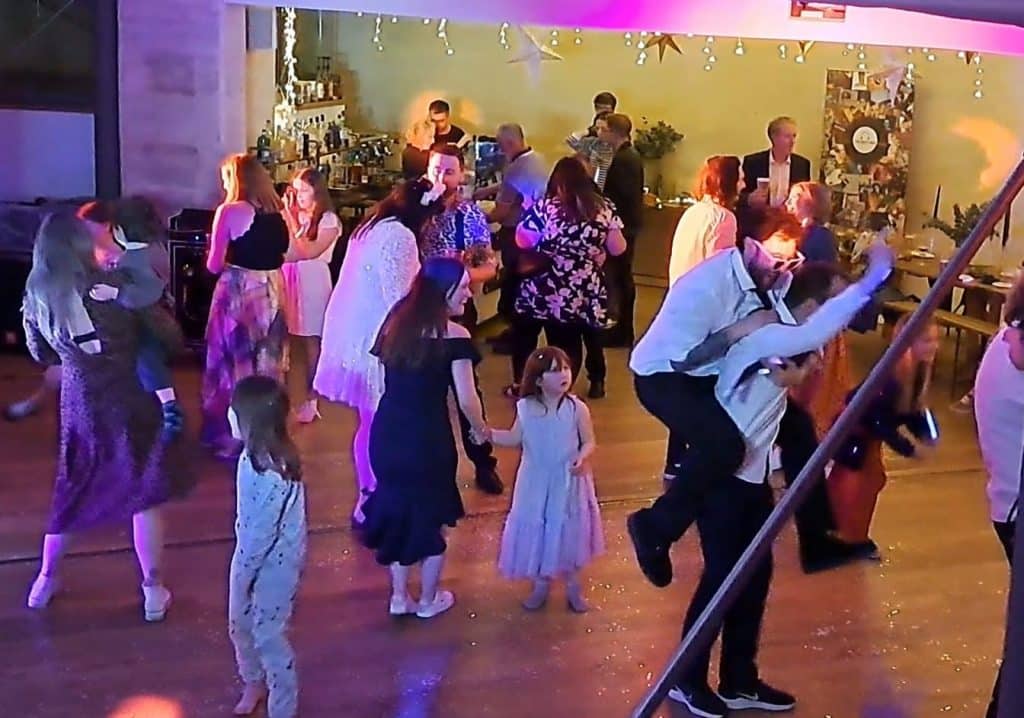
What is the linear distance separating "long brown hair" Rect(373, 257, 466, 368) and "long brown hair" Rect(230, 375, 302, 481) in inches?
29.4

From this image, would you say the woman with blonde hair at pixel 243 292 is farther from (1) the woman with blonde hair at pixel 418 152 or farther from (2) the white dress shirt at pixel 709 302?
(2) the white dress shirt at pixel 709 302

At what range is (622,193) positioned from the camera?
8.36 m

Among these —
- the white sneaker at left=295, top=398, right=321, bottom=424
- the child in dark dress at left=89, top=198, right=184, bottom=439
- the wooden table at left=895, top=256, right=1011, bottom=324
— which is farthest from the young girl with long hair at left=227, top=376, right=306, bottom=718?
the wooden table at left=895, top=256, right=1011, bottom=324

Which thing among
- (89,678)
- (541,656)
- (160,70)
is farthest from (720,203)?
(160,70)

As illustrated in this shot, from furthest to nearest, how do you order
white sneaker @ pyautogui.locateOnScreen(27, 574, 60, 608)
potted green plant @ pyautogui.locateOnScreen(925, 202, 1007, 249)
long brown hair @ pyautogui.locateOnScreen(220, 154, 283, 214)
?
potted green plant @ pyautogui.locateOnScreen(925, 202, 1007, 249) → long brown hair @ pyautogui.locateOnScreen(220, 154, 283, 214) → white sneaker @ pyautogui.locateOnScreen(27, 574, 60, 608)

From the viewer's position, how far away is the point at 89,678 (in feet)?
13.9

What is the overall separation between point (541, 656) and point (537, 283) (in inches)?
109

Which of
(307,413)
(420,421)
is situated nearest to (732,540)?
(420,421)

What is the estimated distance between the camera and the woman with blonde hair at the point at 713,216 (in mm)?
5938

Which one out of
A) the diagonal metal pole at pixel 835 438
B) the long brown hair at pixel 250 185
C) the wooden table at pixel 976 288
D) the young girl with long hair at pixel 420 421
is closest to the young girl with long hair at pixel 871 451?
the young girl with long hair at pixel 420 421

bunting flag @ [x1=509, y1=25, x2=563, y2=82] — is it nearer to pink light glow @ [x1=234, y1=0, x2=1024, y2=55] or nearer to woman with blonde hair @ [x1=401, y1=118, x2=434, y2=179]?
woman with blonde hair @ [x1=401, y1=118, x2=434, y2=179]

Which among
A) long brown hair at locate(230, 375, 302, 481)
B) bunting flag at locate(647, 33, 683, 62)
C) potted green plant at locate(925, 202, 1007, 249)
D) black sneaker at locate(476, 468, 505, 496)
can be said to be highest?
bunting flag at locate(647, 33, 683, 62)

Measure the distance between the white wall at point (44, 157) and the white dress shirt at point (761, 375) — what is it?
6.14 meters

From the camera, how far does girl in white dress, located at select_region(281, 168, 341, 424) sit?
6.52m
